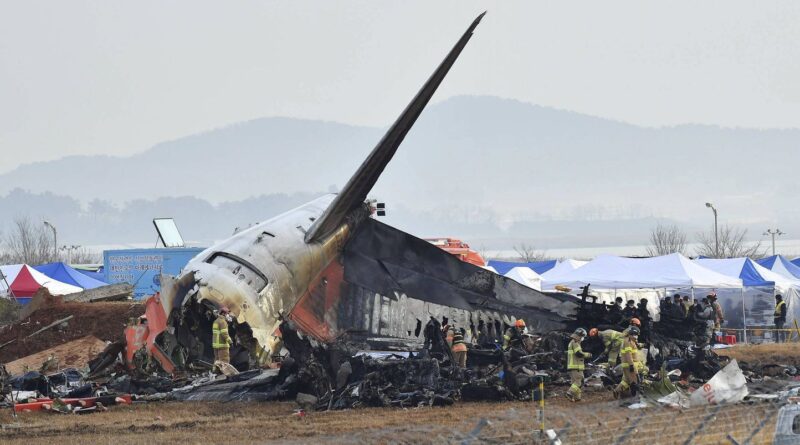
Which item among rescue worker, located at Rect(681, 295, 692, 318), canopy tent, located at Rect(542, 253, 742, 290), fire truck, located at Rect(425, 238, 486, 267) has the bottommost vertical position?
rescue worker, located at Rect(681, 295, 692, 318)

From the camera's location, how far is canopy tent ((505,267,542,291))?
47.6 metres

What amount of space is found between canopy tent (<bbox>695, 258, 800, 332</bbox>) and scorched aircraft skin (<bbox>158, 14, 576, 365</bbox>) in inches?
530

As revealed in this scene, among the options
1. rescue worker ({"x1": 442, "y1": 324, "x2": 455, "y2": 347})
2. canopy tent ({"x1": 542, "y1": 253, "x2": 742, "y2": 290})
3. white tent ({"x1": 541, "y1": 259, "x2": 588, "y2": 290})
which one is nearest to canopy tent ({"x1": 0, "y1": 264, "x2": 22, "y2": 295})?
white tent ({"x1": 541, "y1": 259, "x2": 588, "y2": 290})

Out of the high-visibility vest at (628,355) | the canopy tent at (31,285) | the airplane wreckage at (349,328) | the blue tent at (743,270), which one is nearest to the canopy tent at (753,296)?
the blue tent at (743,270)

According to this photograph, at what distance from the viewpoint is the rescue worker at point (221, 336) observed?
76.8ft

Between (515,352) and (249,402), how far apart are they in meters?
6.44

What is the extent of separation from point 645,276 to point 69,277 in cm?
2948

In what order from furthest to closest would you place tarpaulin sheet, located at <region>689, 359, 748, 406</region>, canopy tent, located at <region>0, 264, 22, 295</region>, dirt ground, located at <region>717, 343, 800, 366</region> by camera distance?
canopy tent, located at <region>0, 264, 22, 295</region>
dirt ground, located at <region>717, 343, 800, 366</region>
tarpaulin sheet, located at <region>689, 359, 748, 406</region>

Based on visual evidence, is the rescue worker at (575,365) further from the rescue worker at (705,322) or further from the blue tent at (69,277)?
the blue tent at (69,277)

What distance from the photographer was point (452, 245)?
55250 millimetres

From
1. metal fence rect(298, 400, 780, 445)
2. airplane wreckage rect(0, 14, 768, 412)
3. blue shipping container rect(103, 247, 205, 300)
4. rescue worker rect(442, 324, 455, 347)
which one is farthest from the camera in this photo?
blue shipping container rect(103, 247, 205, 300)

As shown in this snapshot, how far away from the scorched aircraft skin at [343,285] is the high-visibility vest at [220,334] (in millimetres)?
636

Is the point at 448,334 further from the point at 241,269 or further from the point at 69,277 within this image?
the point at 69,277

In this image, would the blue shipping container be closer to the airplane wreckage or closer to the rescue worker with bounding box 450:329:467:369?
the airplane wreckage
